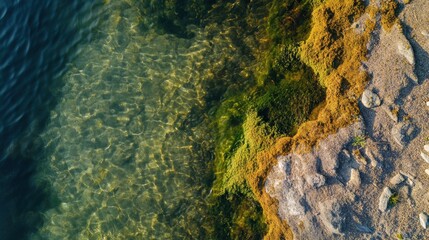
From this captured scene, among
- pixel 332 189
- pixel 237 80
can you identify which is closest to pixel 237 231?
pixel 332 189

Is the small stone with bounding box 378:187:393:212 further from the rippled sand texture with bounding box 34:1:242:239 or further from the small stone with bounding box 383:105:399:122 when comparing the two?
the rippled sand texture with bounding box 34:1:242:239

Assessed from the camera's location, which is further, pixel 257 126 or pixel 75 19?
pixel 75 19

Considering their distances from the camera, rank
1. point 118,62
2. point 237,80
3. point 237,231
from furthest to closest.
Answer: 1. point 118,62
2. point 237,80
3. point 237,231

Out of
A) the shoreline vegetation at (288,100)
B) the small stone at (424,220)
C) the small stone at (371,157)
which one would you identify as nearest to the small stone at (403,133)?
the small stone at (371,157)

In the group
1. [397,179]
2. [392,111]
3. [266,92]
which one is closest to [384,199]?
[397,179]

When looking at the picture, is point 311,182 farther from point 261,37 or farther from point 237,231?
point 261,37

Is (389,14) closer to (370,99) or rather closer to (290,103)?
(370,99)

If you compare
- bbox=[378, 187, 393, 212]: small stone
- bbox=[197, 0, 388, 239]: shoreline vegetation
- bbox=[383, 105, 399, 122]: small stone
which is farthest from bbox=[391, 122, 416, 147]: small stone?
bbox=[378, 187, 393, 212]: small stone
